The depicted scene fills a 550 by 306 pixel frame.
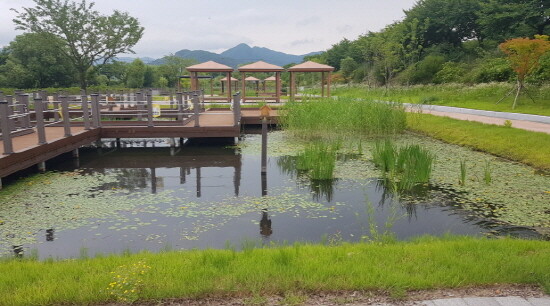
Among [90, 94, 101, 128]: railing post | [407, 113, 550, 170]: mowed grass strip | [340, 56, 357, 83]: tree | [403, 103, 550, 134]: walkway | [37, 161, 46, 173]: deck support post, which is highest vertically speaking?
[340, 56, 357, 83]: tree

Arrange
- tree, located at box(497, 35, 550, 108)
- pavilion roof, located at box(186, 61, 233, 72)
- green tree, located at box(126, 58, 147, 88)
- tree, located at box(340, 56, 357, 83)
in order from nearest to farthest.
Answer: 1. tree, located at box(497, 35, 550, 108)
2. pavilion roof, located at box(186, 61, 233, 72)
3. green tree, located at box(126, 58, 147, 88)
4. tree, located at box(340, 56, 357, 83)

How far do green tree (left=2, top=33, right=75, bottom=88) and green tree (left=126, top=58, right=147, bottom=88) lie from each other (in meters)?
6.35

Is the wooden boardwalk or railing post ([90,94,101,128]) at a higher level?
railing post ([90,94,101,128])

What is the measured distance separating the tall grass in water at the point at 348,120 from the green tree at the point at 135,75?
1081 inches

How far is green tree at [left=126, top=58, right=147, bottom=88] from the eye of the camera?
34.6m

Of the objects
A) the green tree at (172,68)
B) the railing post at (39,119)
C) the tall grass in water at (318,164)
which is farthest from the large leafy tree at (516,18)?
the green tree at (172,68)

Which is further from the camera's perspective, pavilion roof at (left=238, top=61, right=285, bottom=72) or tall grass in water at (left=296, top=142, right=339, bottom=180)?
pavilion roof at (left=238, top=61, right=285, bottom=72)

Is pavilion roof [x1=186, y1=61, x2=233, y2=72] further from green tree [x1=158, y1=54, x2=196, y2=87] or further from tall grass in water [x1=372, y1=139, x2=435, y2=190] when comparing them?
green tree [x1=158, y1=54, x2=196, y2=87]

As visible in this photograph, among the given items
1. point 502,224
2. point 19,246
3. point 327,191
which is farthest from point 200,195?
point 502,224

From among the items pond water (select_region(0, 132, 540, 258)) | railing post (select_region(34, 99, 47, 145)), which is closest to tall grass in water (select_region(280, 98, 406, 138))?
pond water (select_region(0, 132, 540, 258))

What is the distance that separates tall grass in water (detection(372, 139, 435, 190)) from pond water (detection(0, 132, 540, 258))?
8.6 inches

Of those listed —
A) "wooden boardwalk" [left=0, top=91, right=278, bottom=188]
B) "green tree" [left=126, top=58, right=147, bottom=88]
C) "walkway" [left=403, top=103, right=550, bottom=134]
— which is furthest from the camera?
"green tree" [left=126, top=58, right=147, bottom=88]

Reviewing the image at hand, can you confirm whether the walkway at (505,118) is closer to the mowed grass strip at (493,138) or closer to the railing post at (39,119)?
the mowed grass strip at (493,138)

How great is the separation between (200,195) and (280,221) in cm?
163
